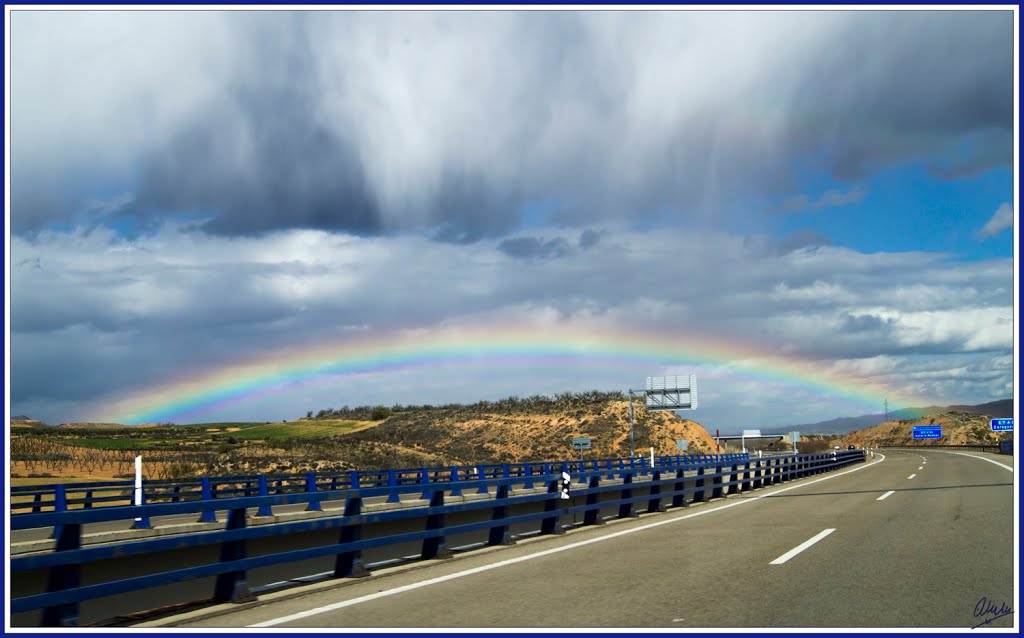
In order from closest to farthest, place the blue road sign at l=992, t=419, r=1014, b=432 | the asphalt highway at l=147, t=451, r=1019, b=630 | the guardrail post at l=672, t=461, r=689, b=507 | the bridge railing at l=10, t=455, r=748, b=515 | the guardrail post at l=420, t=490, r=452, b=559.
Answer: the asphalt highway at l=147, t=451, r=1019, b=630 → the guardrail post at l=420, t=490, r=452, b=559 → the guardrail post at l=672, t=461, r=689, b=507 → the bridge railing at l=10, t=455, r=748, b=515 → the blue road sign at l=992, t=419, r=1014, b=432

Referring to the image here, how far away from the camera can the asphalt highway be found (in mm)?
8227

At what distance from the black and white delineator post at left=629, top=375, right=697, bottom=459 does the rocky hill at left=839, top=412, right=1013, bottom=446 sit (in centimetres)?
8728

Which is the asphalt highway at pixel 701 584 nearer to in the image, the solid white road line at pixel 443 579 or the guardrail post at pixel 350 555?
the solid white road line at pixel 443 579

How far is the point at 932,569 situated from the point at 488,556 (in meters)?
5.99

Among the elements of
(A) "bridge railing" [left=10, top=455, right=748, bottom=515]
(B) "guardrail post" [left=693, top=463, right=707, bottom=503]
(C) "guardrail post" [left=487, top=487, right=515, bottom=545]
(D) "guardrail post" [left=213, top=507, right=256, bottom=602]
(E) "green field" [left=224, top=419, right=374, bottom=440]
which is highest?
(D) "guardrail post" [left=213, top=507, right=256, bottom=602]

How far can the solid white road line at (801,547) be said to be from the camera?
1196 centimetres

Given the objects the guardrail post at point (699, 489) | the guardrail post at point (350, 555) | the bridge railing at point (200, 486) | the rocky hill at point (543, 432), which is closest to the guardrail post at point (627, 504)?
the bridge railing at point (200, 486)

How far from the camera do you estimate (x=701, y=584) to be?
33.0 feet

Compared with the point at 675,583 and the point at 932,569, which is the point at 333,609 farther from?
the point at 932,569

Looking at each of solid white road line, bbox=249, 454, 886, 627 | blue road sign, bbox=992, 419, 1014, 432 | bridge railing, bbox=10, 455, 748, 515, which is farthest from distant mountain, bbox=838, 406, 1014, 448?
solid white road line, bbox=249, 454, 886, 627

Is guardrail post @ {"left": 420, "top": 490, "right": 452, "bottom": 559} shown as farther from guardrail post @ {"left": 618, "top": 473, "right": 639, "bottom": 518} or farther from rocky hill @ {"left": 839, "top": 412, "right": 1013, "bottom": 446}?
rocky hill @ {"left": 839, "top": 412, "right": 1013, "bottom": 446}

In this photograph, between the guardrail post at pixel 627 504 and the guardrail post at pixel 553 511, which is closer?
the guardrail post at pixel 553 511

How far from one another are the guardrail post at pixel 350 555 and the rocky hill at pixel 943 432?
151372 mm

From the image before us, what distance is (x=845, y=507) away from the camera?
21.0 meters
